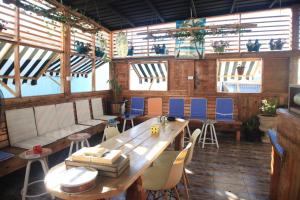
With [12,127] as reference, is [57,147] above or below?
below

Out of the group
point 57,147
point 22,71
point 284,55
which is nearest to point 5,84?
point 22,71

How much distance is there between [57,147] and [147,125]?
1704 mm

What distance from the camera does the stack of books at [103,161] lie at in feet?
5.49

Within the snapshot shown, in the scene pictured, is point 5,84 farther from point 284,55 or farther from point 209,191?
point 284,55


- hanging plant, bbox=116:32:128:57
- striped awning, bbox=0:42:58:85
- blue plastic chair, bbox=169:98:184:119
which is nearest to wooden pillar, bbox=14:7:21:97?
striped awning, bbox=0:42:58:85

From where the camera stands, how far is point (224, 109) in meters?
5.90

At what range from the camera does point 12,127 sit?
12.2ft

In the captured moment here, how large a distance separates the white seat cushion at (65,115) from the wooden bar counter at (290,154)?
4.20m

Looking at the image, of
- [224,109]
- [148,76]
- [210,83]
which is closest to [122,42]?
[148,76]

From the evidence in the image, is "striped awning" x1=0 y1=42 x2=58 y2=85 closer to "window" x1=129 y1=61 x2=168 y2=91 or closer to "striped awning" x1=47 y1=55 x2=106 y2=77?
"striped awning" x1=47 y1=55 x2=106 y2=77

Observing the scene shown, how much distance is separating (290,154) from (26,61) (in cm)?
502

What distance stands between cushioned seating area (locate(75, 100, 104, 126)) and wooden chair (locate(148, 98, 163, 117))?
184cm

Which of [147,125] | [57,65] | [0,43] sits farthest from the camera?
[57,65]

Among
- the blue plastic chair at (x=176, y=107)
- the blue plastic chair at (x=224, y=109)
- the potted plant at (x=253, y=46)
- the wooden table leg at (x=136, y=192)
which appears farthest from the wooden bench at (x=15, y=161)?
the potted plant at (x=253, y=46)
